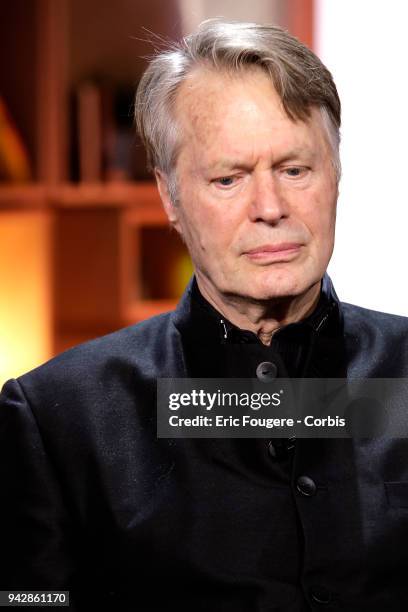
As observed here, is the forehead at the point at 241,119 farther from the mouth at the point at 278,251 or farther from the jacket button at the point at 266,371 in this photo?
the jacket button at the point at 266,371

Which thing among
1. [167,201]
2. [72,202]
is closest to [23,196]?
[72,202]

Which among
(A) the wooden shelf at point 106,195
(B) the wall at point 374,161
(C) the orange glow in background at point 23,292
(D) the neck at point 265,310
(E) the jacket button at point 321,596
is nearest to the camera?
(E) the jacket button at point 321,596

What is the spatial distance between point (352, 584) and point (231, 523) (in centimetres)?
16

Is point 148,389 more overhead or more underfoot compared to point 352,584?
more overhead

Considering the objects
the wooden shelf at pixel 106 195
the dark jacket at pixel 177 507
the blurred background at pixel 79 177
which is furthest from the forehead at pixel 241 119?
the wooden shelf at pixel 106 195

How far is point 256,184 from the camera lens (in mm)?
1195

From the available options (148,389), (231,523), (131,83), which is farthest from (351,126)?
(231,523)

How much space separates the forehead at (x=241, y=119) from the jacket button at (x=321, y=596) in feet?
1.74

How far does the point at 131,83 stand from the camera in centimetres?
260

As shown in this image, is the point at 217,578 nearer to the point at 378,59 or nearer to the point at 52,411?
the point at 52,411

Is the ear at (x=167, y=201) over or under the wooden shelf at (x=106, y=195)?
over

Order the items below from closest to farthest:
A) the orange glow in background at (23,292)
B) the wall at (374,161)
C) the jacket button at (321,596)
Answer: the jacket button at (321,596) → the wall at (374,161) → the orange glow in background at (23,292)

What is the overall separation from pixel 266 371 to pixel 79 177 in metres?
1.49

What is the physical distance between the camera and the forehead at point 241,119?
3.87ft
